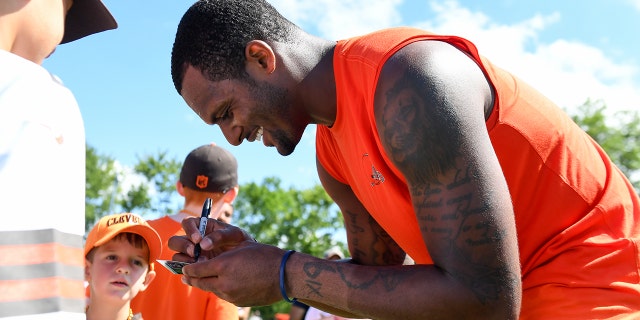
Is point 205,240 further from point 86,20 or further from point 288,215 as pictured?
point 288,215

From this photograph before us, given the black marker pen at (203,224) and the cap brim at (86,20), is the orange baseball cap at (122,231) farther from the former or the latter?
the cap brim at (86,20)

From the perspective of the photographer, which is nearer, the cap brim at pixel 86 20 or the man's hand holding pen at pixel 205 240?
the cap brim at pixel 86 20

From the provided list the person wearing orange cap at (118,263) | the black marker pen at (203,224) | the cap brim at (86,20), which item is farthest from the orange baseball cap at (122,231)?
the cap brim at (86,20)

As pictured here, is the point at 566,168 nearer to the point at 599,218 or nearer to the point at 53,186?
the point at 599,218

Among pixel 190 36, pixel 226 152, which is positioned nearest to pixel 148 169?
pixel 226 152

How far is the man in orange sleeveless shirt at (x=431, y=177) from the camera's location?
2.12 metres

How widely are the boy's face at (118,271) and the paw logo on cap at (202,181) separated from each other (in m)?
1.02

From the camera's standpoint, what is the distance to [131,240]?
4.77 meters

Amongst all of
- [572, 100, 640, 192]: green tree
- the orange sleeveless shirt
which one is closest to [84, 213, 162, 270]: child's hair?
the orange sleeveless shirt

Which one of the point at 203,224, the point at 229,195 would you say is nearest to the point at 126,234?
the point at 229,195

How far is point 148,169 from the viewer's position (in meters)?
44.7

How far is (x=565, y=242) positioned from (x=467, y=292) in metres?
0.46

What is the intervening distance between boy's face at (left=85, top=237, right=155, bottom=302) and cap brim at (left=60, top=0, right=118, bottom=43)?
2.33 m

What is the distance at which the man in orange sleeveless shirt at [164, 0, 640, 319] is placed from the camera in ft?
6.97
